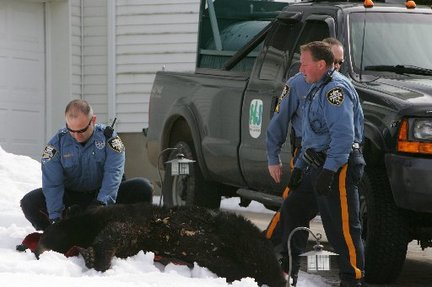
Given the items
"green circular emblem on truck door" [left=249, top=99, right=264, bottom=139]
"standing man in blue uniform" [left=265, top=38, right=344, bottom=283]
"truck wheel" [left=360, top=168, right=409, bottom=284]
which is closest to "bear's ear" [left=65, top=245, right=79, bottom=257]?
"standing man in blue uniform" [left=265, top=38, right=344, bottom=283]

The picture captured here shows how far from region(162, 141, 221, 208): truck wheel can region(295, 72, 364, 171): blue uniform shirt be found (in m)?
3.13

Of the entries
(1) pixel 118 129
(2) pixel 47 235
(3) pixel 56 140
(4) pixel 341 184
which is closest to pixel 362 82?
(4) pixel 341 184

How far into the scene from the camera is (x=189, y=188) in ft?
37.1

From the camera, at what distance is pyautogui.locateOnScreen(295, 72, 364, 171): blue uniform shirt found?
779 centimetres

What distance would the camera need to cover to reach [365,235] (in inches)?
349

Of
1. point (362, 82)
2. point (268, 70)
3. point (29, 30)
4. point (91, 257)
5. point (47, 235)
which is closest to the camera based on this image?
point (91, 257)

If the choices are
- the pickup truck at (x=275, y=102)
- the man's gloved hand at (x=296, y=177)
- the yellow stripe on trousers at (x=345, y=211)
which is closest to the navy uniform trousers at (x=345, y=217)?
the yellow stripe on trousers at (x=345, y=211)

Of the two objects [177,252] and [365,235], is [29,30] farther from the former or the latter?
[177,252]

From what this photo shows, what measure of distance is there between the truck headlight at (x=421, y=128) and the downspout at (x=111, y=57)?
970 cm

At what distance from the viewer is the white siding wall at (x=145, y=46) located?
58.3 ft

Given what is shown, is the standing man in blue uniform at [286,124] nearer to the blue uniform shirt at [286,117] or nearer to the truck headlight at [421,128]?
the blue uniform shirt at [286,117]

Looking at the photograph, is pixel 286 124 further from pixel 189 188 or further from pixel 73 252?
pixel 189 188

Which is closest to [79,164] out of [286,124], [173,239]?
[286,124]

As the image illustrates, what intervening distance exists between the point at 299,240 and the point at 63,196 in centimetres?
170
